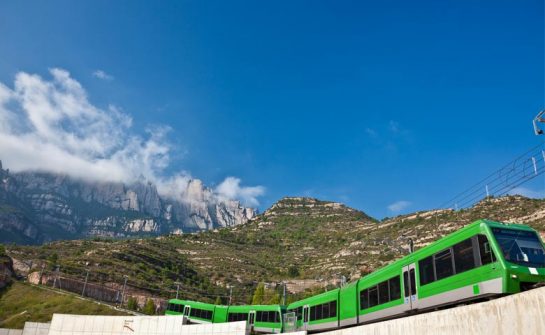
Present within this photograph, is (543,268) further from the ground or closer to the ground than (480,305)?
further from the ground

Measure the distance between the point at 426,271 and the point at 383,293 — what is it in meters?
3.74

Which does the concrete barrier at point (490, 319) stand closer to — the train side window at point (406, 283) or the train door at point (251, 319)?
the train side window at point (406, 283)

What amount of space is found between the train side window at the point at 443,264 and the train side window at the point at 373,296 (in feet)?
16.8

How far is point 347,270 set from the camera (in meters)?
92.2

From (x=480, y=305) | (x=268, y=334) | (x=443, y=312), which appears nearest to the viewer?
(x=480, y=305)

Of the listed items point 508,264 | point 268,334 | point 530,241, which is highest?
point 530,241

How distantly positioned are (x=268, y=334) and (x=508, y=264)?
26.6m

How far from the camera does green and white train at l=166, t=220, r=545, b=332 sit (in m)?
12.7

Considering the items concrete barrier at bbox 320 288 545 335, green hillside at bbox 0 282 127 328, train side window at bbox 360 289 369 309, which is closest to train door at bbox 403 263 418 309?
concrete barrier at bbox 320 288 545 335

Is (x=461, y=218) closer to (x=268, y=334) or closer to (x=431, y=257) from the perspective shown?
(x=268, y=334)

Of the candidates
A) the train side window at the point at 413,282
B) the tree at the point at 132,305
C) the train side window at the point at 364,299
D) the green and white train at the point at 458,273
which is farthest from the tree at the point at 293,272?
the train side window at the point at 413,282

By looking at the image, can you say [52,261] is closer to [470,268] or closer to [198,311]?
[198,311]

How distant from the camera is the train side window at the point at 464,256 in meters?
13.8

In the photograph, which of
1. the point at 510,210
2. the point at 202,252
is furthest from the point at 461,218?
the point at 202,252
